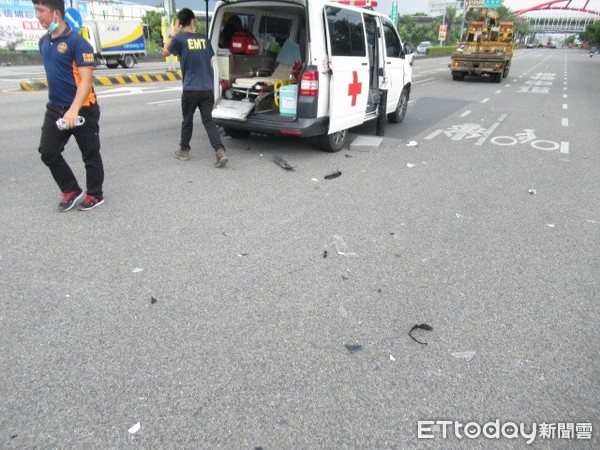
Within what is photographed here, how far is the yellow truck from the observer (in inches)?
809

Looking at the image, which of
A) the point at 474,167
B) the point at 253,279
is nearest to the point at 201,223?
the point at 253,279

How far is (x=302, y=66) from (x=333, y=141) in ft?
4.06

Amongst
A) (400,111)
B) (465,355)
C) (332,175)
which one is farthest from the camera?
(400,111)

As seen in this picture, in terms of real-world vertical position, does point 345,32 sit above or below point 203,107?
above

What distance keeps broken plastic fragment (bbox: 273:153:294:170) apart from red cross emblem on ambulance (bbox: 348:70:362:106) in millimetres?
1439

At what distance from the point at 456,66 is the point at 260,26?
52.7 ft

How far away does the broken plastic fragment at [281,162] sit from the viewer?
20.8ft

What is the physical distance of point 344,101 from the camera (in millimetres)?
6832

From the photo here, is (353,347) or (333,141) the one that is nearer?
(353,347)

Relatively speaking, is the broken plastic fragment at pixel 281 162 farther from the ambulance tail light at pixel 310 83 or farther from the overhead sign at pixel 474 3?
the overhead sign at pixel 474 3

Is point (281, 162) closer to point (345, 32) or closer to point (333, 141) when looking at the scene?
point (333, 141)

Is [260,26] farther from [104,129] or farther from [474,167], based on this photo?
[474,167]

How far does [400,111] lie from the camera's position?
1019 centimetres

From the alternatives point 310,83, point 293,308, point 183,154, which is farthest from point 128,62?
point 293,308
